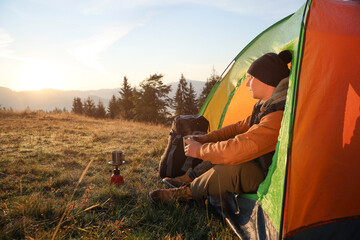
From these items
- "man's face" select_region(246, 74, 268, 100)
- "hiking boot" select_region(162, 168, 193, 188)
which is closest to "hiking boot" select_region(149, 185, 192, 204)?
"hiking boot" select_region(162, 168, 193, 188)

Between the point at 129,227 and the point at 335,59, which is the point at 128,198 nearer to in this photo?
the point at 129,227

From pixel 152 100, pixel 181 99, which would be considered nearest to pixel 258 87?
pixel 152 100

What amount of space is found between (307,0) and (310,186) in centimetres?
157

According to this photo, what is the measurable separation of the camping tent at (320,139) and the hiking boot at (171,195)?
87 cm

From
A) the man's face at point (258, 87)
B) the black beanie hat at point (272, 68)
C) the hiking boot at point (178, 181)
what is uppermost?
the black beanie hat at point (272, 68)

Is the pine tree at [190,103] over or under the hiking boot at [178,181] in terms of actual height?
over

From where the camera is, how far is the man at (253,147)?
2.01 m

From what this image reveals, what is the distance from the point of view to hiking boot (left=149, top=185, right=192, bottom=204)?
2.58 meters

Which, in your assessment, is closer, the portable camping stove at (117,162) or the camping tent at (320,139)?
the camping tent at (320,139)

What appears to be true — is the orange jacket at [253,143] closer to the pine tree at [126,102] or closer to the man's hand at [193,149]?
the man's hand at [193,149]

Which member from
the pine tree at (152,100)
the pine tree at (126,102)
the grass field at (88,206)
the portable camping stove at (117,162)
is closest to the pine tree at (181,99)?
the pine tree at (152,100)

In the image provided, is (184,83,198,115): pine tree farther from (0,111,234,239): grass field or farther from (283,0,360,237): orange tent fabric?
(283,0,360,237): orange tent fabric

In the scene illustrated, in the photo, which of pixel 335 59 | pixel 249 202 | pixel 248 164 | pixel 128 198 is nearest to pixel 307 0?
pixel 335 59

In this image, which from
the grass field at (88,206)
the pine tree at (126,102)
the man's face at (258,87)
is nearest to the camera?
the grass field at (88,206)
